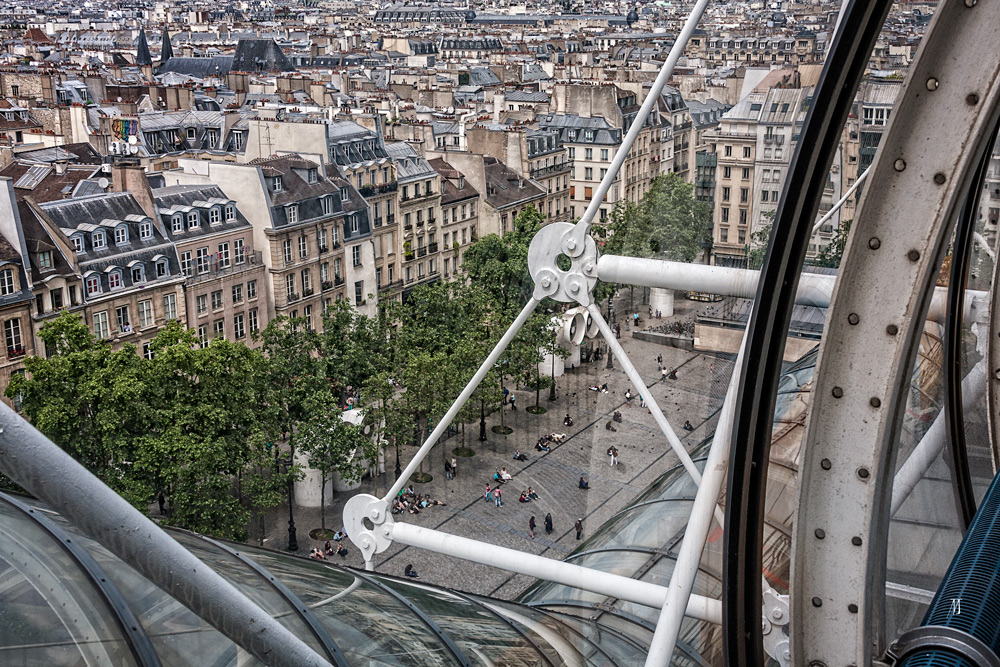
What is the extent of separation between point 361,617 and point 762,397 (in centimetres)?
240

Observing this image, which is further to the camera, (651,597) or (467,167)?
(467,167)

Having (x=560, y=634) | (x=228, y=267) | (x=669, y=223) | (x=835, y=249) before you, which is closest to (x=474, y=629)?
(x=560, y=634)

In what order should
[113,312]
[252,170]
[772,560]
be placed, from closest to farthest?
[772,560] < [113,312] < [252,170]

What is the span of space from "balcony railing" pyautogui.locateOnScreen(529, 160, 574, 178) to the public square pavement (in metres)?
25.6

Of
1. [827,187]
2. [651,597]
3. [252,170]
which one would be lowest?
[252,170]

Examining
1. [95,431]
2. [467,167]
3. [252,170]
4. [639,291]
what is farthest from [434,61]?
[639,291]

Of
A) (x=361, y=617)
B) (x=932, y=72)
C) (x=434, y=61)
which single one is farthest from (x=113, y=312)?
(x=434, y=61)

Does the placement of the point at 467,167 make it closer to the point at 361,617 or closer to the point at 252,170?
the point at 252,170

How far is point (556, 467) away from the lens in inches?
883

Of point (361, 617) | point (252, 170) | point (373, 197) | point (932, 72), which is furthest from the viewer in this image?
point (373, 197)

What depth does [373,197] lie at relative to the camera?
158 ft

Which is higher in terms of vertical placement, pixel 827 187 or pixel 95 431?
pixel 827 187

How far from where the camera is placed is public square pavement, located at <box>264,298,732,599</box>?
4.98 m

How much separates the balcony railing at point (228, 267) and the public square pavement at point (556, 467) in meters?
9.56
